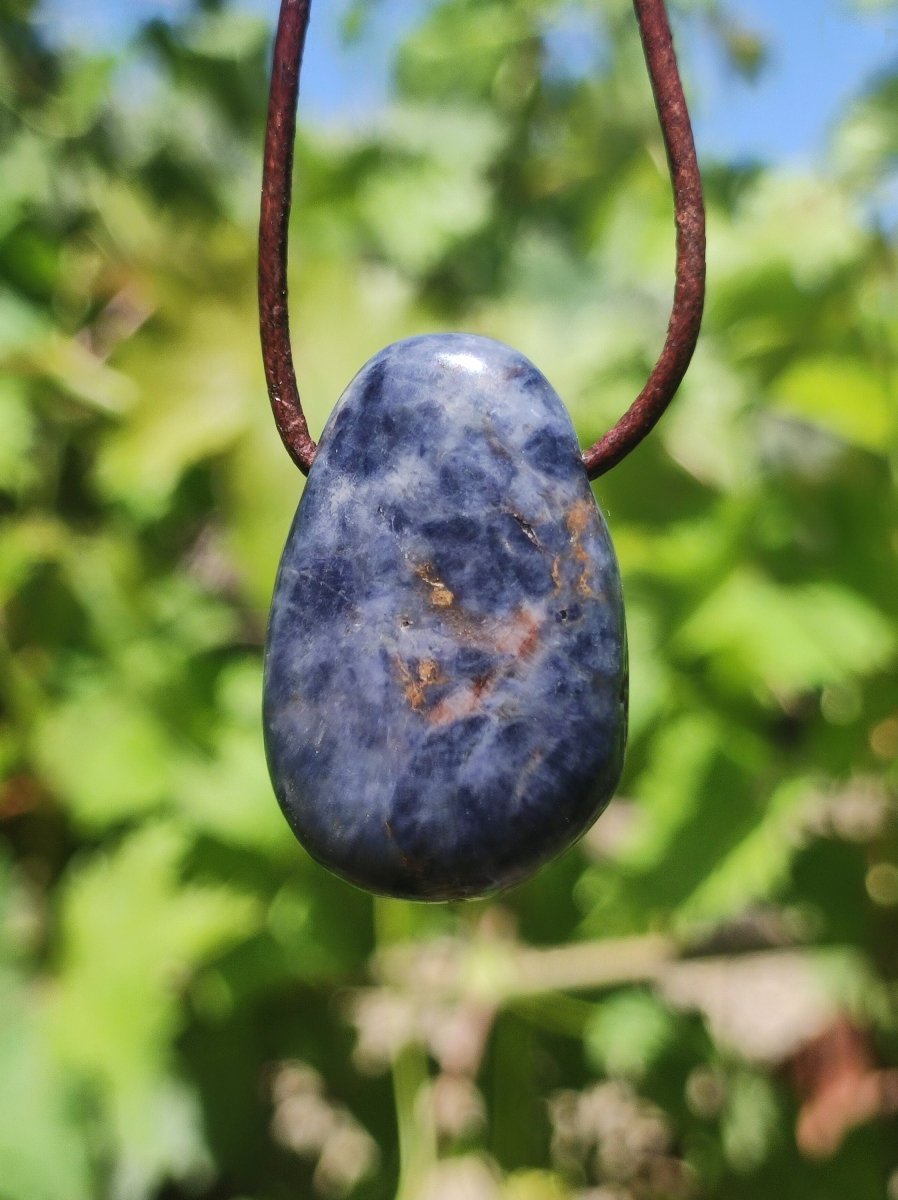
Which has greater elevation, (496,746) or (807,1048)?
(496,746)

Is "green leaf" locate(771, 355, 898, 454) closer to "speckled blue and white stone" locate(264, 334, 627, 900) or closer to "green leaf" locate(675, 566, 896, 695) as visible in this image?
"green leaf" locate(675, 566, 896, 695)

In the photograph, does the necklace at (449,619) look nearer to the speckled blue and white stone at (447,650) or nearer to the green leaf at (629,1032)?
the speckled blue and white stone at (447,650)

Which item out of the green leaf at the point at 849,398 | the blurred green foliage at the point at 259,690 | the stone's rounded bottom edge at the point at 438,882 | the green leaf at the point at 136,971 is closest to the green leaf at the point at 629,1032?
the blurred green foliage at the point at 259,690

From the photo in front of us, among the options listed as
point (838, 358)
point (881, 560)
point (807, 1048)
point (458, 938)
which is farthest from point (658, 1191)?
point (838, 358)

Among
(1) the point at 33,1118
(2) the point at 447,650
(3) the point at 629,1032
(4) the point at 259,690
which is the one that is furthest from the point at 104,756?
(2) the point at 447,650

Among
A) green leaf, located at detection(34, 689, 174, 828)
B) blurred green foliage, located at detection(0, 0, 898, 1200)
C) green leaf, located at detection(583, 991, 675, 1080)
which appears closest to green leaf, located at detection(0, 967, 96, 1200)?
blurred green foliage, located at detection(0, 0, 898, 1200)

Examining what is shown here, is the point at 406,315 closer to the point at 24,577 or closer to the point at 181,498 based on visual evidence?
the point at 181,498
